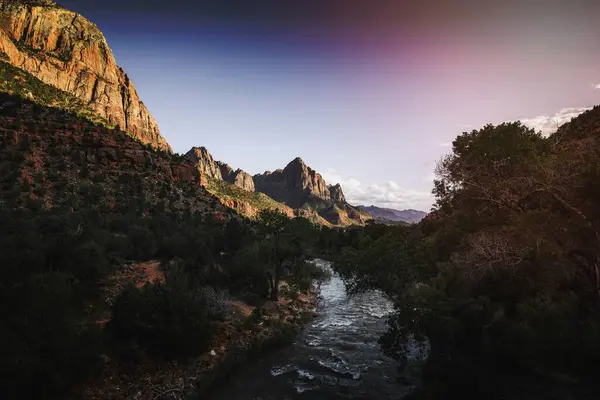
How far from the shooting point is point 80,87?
90312 mm

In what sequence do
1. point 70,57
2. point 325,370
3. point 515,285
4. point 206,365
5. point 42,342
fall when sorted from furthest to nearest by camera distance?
point 70,57 → point 325,370 → point 515,285 → point 206,365 → point 42,342

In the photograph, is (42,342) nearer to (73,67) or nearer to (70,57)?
(73,67)

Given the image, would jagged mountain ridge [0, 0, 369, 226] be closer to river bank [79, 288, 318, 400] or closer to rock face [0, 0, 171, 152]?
rock face [0, 0, 171, 152]

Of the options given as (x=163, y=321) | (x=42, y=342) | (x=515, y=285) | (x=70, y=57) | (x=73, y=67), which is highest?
(x=70, y=57)

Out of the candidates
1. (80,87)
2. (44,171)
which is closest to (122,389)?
(44,171)

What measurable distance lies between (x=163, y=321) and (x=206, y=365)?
2598 millimetres

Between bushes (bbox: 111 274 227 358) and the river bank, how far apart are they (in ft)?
1.93

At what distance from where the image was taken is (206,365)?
12633mm

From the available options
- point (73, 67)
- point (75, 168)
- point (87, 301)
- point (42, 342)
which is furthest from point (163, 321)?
point (73, 67)

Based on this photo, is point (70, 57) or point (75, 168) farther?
point (70, 57)

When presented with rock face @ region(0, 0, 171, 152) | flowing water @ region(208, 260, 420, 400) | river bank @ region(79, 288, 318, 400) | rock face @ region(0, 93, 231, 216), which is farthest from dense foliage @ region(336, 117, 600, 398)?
rock face @ region(0, 0, 171, 152)

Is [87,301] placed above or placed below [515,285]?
below

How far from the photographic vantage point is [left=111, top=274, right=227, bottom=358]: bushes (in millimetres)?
11828

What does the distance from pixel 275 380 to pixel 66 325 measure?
8.02 meters
